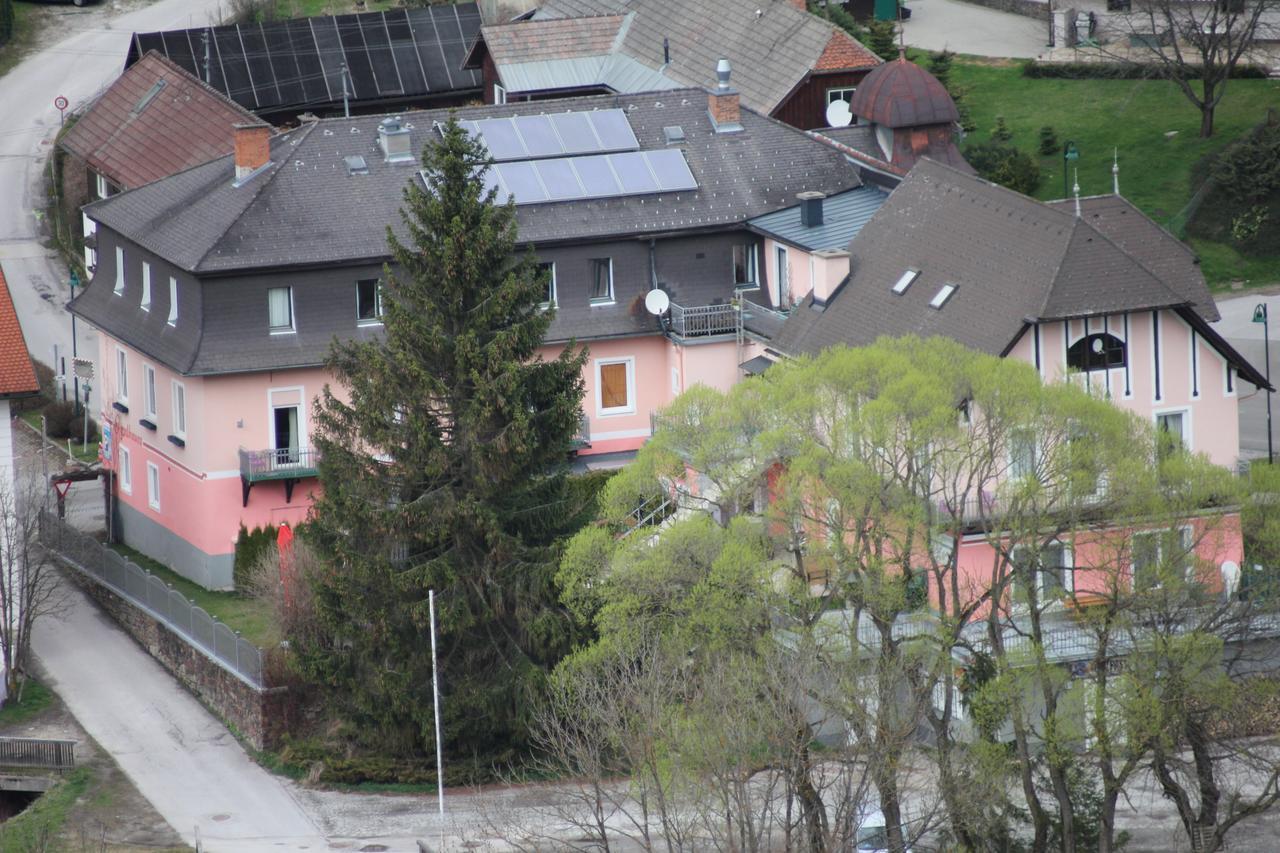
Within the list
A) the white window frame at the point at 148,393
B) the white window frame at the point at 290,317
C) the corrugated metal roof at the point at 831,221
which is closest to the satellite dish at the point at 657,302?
the corrugated metal roof at the point at 831,221

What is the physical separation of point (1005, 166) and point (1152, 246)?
71.4 feet

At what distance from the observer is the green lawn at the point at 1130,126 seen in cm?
7800

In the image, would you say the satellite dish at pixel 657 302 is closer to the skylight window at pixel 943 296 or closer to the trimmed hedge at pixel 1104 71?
the skylight window at pixel 943 296

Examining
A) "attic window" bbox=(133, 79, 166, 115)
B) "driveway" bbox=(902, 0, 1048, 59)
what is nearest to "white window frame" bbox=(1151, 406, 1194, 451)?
"attic window" bbox=(133, 79, 166, 115)

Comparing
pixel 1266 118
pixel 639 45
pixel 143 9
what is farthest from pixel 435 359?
pixel 143 9

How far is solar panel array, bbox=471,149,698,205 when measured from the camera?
63.2m

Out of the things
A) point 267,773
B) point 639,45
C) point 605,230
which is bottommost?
point 267,773

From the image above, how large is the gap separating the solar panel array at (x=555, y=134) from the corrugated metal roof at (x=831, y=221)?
4.19 m

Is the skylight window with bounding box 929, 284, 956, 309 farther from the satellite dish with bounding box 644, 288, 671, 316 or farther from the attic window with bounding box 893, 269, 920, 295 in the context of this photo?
the satellite dish with bounding box 644, 288, 671, 316

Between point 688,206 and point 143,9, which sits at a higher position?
point 143,9

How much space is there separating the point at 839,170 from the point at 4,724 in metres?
23.7

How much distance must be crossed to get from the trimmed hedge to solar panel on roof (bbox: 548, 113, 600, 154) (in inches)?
1000

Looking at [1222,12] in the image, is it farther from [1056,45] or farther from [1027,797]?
[1027,797]

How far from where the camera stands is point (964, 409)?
46312 mm
